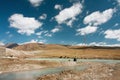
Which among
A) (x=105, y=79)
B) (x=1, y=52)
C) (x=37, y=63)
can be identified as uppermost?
(x=1, y=52)

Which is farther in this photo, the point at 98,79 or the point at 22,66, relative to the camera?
the point at 22,66

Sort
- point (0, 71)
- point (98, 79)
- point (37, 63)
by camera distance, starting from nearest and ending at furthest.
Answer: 1. point (98, 79)
2. point (0, 71)
3. point (37, 63)

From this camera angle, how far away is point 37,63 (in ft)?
282

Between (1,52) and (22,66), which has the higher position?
(1,52)

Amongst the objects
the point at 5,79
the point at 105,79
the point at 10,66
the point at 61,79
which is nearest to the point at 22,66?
the point at 10,66

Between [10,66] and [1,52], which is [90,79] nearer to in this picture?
[10,66]

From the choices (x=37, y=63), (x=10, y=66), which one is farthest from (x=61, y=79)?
(x=37, y=63)

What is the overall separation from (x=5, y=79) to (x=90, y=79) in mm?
19445

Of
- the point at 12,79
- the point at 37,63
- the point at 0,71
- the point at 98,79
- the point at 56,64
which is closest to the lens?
the point at 98,79

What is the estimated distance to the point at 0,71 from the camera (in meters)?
66.4

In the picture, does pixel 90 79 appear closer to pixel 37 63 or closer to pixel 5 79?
pixel 5 79

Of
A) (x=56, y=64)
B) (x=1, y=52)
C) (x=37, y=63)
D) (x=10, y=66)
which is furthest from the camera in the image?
(x=1, y=52)

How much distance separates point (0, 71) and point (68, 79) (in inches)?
1202

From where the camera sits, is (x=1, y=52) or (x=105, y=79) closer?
(x=105, y=79)
